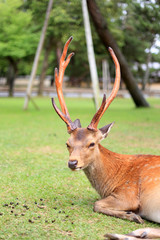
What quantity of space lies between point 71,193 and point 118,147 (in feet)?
11.3

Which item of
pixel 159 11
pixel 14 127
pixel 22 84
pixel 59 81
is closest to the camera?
pixel 59 81

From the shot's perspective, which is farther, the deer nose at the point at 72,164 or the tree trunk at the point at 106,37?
the tree trunk at the point at 106,37

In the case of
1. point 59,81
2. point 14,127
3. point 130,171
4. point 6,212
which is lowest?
point 14,127

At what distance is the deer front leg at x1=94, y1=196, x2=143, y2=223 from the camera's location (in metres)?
3.93

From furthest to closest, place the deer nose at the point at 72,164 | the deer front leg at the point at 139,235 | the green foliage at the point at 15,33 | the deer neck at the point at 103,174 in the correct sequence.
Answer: the green foliage at the point at 15,33, the deer neck at the point at 103,174, the deer nose at the point at 72,164, the deer front leg at the point at 139,235

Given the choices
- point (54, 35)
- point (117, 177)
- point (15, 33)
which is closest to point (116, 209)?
point (117, 177)

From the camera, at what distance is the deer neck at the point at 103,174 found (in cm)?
425

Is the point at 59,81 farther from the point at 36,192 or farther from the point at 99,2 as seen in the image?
the point at 99,2

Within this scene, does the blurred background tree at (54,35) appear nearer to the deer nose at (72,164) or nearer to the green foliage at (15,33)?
the green foliage at (15,33)

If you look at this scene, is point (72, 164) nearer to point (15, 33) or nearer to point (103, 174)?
point (103, 174)

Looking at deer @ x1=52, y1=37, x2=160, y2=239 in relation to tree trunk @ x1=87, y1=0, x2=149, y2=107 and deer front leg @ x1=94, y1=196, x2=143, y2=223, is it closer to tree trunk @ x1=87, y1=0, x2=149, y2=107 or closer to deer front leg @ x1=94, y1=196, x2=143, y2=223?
deer front leg @ x1=94, y1=196, x2=143, y2=223

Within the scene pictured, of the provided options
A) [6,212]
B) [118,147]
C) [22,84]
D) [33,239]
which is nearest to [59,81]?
[6,212]

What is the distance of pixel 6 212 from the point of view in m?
4.06

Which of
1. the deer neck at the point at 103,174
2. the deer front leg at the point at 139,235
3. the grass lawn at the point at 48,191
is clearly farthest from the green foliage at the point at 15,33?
the deer front leg at the point at 139,235
